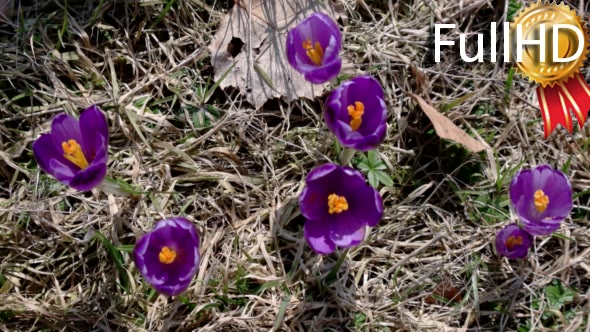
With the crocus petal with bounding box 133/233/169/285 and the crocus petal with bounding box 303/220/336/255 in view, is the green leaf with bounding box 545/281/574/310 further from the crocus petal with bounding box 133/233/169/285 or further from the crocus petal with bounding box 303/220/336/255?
the crocus petal with bounding box 133/233/169/285

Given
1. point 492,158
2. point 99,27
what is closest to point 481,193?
point 492,158

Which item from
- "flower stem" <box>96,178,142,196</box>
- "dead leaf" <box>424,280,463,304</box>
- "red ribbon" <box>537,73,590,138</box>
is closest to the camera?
"flower stem" <box>96,178,142,196</box>

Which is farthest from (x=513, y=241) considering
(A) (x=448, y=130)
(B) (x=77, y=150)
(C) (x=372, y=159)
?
(B) (x=77, y=150)

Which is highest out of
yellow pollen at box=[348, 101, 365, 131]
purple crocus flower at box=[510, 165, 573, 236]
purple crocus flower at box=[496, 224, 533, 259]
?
yellow pollen at box=[348, 101, 365, 131]

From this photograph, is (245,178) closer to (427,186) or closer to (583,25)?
(427,186)

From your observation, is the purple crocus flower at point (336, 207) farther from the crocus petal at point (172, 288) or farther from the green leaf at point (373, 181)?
the crocus petal at point (172, 288)

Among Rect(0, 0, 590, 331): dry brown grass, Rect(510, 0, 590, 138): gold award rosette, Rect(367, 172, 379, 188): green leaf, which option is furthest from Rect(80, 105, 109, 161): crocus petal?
Rect(510, 0, 590, 138): gold award rosette

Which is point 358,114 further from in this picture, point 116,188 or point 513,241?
point 116,188
